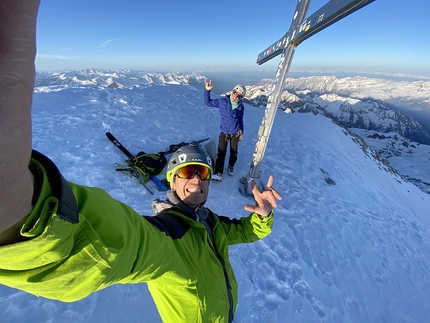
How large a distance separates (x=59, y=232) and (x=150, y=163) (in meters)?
5.42

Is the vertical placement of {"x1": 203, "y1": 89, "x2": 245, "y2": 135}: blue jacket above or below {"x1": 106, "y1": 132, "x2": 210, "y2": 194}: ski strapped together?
above

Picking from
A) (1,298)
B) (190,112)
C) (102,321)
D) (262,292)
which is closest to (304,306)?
(262,292)

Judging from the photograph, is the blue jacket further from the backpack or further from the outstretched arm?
the outstretched arm

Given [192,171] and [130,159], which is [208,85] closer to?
[130,159]

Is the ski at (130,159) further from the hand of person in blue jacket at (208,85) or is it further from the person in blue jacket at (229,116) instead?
the hand of person in blue jacket at (208,85)

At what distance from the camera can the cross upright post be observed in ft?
9.25

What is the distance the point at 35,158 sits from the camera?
702 mm

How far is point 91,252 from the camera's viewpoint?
752mm

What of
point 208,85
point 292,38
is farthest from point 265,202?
point 208,85

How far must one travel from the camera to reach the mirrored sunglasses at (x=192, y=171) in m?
2.53

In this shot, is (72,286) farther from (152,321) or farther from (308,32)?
(308,32)

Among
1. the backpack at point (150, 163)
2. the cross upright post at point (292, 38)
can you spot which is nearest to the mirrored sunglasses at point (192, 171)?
the cross upright post at point (292, 38)

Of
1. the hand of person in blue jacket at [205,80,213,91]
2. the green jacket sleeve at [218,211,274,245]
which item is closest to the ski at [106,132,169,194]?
the hand of person in blue jacket at [205,80,213,91]

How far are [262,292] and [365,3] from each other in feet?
14.8
